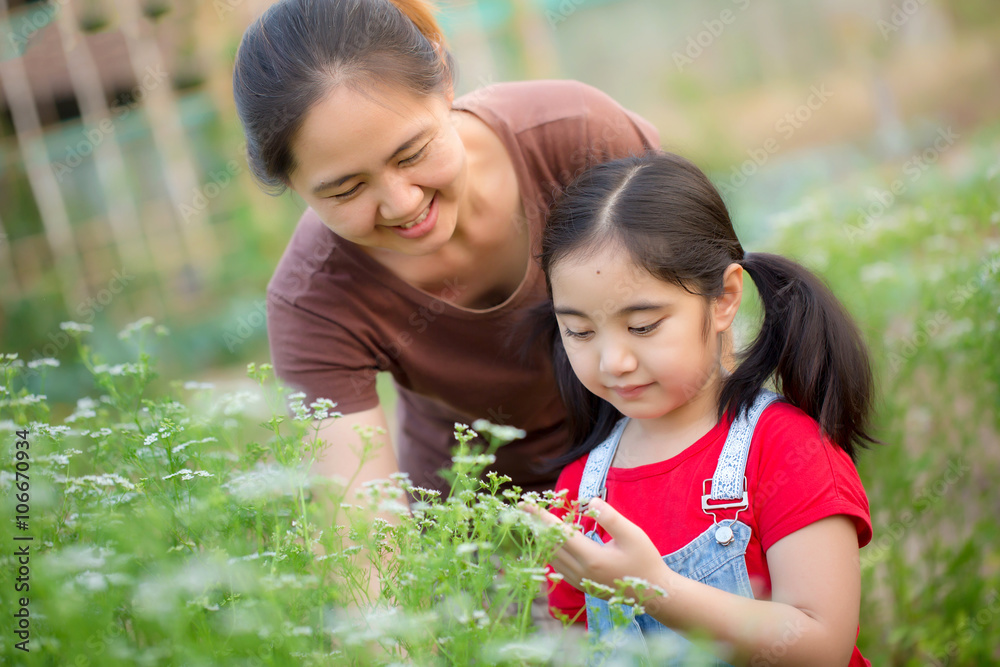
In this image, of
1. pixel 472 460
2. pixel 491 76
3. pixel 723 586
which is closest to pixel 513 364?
pixel 723 586

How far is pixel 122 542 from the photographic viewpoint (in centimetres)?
117

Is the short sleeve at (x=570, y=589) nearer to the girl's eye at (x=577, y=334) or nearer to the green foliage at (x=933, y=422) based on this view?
the girl's eye at (x=577, y=334)

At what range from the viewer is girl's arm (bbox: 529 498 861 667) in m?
1.30

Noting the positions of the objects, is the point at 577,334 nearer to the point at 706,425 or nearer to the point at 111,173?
the point at 706,425

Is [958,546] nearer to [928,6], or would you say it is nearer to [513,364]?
[513,364]

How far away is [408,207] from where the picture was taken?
5.57 feet

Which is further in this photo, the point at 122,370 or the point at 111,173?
the point at 111,173

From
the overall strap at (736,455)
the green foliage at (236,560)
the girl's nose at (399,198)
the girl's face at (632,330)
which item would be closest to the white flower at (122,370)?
the green foliage at (236,560)

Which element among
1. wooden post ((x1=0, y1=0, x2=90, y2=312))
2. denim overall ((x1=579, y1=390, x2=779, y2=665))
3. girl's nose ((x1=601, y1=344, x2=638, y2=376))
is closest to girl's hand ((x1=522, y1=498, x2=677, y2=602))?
denim overall ((x1=579, y1=390, x2=779, y2=665))

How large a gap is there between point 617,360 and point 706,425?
0.29m

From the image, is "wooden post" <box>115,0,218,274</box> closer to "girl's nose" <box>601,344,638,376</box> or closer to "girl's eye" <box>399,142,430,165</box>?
"girl's eye" <box>399,142,430,165</box>

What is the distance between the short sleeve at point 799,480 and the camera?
138 cm

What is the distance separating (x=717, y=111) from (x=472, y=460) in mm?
6705

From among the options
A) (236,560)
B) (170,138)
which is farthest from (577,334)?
(170,138)
